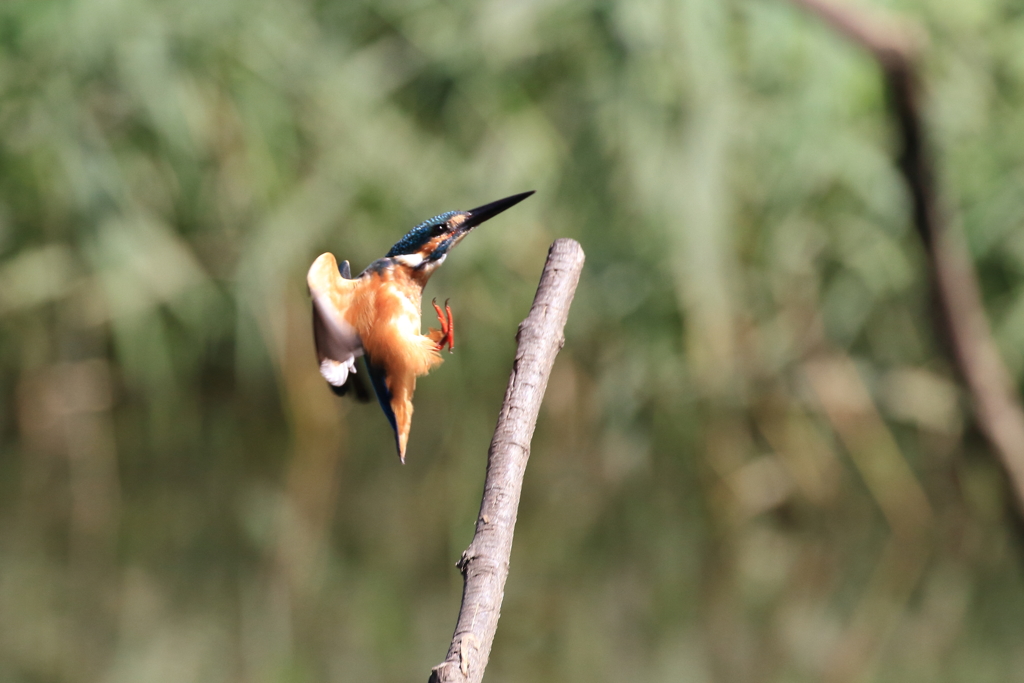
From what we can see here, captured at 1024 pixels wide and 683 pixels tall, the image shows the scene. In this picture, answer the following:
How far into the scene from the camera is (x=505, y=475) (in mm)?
431

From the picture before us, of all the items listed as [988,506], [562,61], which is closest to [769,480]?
[988,506]

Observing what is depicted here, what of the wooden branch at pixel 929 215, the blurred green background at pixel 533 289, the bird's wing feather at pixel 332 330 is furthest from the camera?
the blurred green background at pixel 533 289

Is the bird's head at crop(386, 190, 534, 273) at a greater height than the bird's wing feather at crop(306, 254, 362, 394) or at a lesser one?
greater

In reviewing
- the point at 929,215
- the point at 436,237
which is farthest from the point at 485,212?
the point at 929,215

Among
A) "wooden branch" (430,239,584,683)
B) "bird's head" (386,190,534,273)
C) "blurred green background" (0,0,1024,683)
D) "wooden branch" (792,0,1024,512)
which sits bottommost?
"wooden branch" (430,239,584,683)

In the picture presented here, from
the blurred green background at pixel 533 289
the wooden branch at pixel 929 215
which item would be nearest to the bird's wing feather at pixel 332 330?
the wooden branch at pixel 929 215

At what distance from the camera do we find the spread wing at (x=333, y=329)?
1.26 feet

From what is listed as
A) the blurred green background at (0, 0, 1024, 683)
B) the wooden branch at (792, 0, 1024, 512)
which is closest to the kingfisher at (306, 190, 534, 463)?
the wooden branch at (792, 0, 1024, 512)

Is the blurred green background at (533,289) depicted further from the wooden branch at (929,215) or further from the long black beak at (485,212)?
the long black beak at (485,212)

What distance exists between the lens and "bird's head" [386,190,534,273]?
0.41m

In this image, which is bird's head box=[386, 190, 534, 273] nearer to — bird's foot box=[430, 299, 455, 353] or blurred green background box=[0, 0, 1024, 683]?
bird's foot box=[430, 299, 455, 353]

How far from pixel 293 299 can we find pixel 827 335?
1.23 m

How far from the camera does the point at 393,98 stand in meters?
2.65

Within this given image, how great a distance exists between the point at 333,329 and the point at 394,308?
31mm
